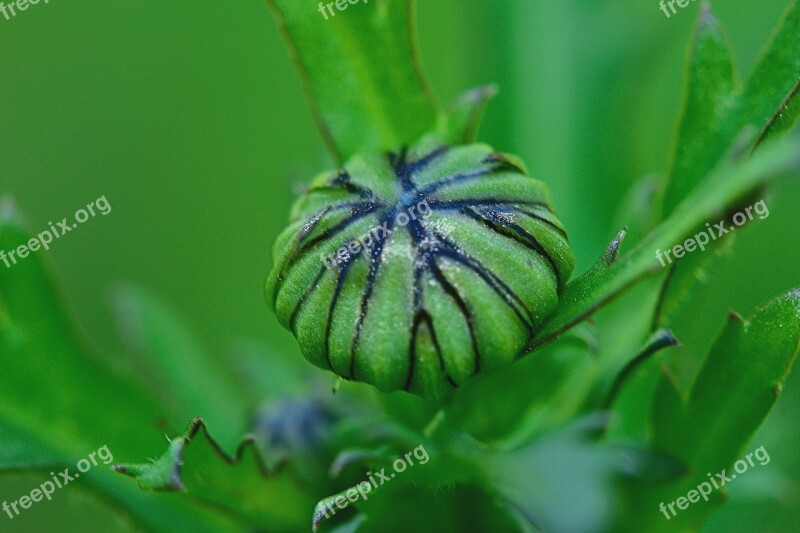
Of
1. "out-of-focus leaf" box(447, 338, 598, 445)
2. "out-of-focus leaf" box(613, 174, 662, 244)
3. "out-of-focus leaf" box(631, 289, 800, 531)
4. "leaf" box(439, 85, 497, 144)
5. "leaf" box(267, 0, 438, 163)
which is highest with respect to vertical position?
"leaf" box(267, 0, 438, 163)

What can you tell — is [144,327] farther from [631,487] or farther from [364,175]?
[631,487]

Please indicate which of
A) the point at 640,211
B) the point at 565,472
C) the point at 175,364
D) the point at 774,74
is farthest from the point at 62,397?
the point at 774,74

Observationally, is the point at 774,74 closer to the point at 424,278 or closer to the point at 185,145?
the point at 424,278

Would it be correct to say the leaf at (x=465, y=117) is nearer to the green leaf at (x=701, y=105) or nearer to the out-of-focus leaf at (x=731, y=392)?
the green leaf at (x=701, y=105)

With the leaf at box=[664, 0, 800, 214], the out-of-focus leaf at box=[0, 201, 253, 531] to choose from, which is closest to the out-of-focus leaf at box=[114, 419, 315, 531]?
the out-of-focus leaf at box=[0, 201, 253, 531]

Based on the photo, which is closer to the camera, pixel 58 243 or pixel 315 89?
pixel 315 89

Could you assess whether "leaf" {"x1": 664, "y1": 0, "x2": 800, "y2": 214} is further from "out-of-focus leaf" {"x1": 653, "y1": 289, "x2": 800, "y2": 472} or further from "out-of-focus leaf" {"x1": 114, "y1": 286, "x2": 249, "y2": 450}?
"out-of-focus leaf" {"x1": 114, "y1": 286, "x2": 249, "y2": 450}

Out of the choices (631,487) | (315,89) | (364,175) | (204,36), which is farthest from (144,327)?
(204,36)
